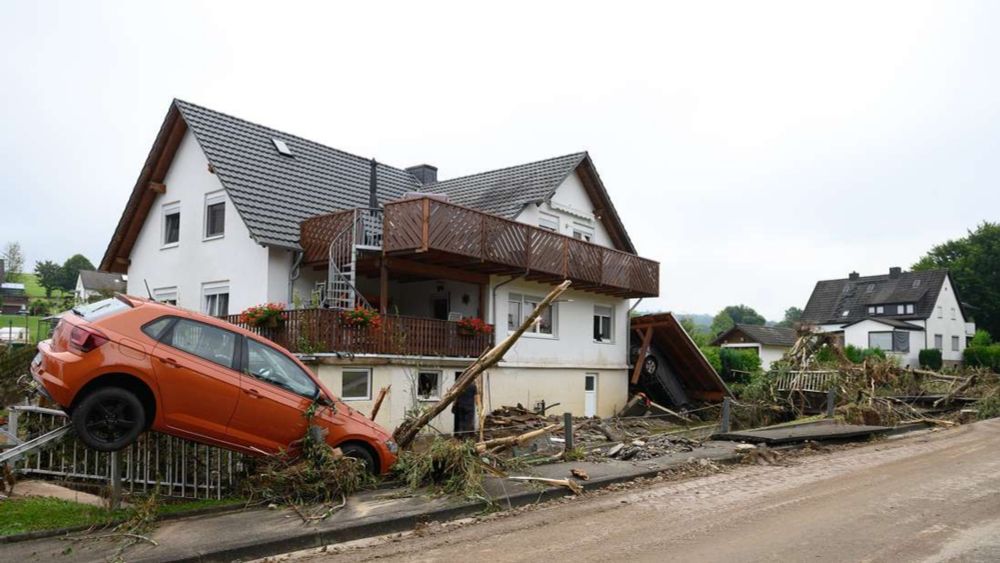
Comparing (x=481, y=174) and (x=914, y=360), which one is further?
(x=914, y=360)

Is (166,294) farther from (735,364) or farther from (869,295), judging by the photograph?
(869,295)

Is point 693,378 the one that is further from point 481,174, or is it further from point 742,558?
point 742,558

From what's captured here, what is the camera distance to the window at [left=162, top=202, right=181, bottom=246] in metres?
22.5

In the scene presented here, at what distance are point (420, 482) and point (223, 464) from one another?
2.55 m

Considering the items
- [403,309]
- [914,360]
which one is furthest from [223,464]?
[914,360]

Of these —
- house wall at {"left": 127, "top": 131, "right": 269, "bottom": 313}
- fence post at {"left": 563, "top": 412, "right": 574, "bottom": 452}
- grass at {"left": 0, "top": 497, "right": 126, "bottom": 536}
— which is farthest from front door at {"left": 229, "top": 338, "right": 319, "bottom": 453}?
house wall at {"left": 127, "top": 131, "right": 269, "bottom": 313}

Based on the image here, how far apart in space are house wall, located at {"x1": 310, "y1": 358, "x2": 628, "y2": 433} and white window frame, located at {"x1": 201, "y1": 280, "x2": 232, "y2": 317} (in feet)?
17.0

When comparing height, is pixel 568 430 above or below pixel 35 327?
below

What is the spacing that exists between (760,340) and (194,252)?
36987 millimetres

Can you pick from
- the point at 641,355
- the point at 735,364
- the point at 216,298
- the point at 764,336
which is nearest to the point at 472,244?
the point at 216,298

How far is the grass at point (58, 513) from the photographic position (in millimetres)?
8016

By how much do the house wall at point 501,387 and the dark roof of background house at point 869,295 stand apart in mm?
38058

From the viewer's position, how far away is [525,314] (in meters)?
23.8

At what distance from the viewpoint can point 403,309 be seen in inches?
929
